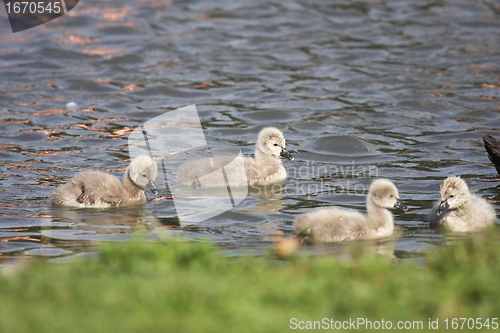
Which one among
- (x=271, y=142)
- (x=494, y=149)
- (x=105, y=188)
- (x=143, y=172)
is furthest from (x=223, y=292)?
(x=494, y=149)

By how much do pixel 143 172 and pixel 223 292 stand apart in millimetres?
4167

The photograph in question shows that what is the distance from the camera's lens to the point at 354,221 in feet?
22.8

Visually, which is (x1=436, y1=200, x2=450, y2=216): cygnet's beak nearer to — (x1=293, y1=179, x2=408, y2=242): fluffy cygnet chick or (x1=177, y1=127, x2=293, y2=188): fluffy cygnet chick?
(x1=293, y1=179, x2=408, y2=242): fluffy cygnet chick

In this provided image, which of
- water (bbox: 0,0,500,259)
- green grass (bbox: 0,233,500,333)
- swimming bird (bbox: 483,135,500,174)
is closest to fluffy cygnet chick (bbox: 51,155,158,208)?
water (bbox: 0,0,500,259)

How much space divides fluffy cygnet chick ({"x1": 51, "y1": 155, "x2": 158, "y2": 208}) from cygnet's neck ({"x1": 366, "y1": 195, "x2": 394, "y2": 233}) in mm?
2769

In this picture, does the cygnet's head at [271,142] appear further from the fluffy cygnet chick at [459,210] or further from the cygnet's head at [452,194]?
the cygnet's head at [452,194]

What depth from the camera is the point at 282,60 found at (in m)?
16.2

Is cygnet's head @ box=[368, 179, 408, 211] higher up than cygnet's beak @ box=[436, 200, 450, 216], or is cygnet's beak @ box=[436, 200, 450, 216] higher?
cygnet's head @ box=[368, 179, 408, 211]

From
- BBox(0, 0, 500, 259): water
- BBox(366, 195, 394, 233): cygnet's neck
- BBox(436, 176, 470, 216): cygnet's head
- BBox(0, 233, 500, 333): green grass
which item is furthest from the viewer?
BBox(0, 0, 500, 259): water

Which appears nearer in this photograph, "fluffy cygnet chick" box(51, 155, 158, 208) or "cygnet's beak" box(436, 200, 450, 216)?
"cygnet's beak" box(436, 200, 450, 216)

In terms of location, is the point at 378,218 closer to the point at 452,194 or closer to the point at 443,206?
the point at 443,206

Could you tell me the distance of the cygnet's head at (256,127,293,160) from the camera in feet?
31.2

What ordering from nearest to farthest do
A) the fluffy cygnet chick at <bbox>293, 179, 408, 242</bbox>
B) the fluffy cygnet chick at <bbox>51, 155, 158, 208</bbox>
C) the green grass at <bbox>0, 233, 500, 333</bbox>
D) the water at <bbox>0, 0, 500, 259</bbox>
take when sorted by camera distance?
the green grass at <bbox>0, 233, 500, 333</bbox> < the fluffy cygnet chick at <bbox>293, 179, 408, 242</bbox> < the water at <bbox>0, 0, 500, 259</bbox> < the fluffy cygnet chick at <bbox>51, 155, 158, 208</bbox>

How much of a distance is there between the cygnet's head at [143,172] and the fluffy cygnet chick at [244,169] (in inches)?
32.2
